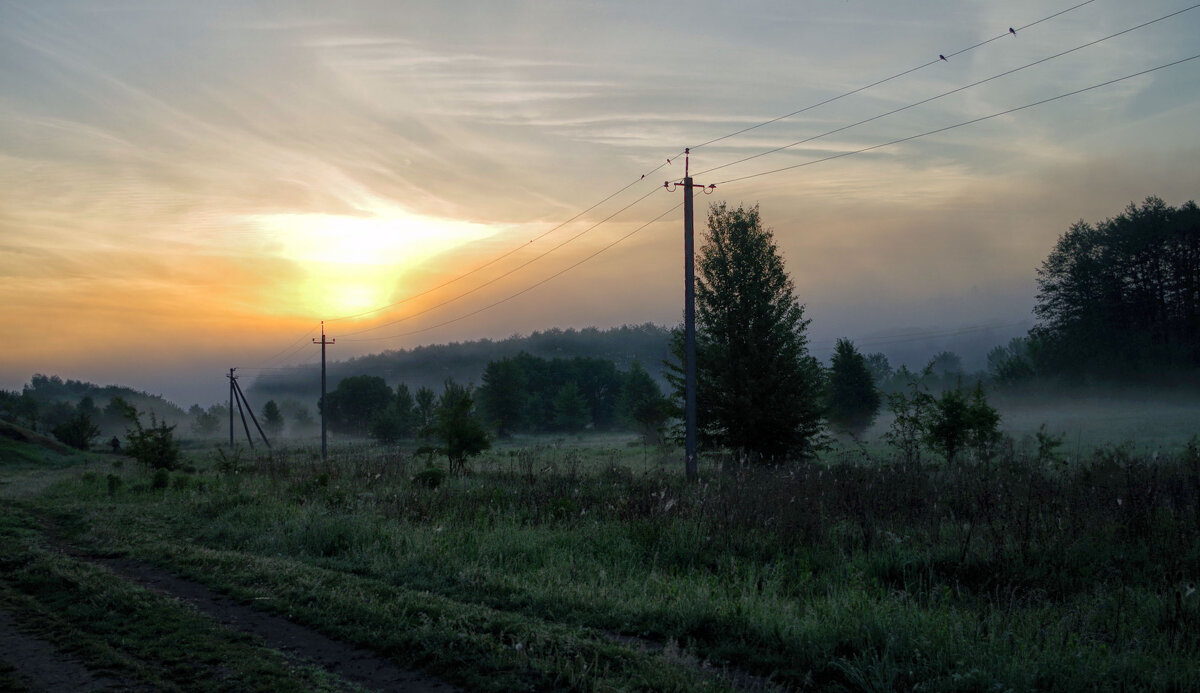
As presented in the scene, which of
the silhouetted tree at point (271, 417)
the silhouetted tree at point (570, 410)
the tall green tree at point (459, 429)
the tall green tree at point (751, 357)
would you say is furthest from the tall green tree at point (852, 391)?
the silhouetted tree at point (271, 417)

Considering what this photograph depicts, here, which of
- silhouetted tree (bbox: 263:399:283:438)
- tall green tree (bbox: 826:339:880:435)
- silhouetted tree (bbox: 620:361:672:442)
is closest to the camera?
tall green tree (bbox: 826:339:880:435)

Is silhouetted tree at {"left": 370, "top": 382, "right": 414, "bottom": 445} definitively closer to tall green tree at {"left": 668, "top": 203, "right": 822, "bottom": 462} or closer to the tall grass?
tall green tree at {"left": 668, "top": 203, "right": 822, "bottom": 462}

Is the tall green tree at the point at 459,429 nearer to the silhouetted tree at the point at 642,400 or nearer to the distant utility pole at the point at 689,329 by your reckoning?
the distant utility pole at the point at 689,329

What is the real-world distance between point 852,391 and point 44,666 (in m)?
44.9

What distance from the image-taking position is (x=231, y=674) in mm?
5527

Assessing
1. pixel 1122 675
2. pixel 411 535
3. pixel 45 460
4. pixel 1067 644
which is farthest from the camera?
pixel 45 460

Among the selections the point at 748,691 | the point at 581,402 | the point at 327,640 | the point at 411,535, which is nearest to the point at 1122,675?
the point at 748,691

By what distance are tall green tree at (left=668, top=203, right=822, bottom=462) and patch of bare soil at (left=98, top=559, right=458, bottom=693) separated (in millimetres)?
17697

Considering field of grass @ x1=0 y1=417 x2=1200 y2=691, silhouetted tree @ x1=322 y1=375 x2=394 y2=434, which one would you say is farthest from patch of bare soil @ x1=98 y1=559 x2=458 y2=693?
silhouetted tree @ x1=322 y1=375 x2=394 y2=434

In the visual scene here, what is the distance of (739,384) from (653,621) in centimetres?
1831

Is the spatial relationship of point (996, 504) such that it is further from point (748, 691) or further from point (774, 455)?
point (774, 455)

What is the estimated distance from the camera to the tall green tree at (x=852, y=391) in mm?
44844

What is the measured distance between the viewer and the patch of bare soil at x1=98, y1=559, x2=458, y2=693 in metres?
5.45

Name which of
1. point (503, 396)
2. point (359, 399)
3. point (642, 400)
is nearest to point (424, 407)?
point (503, 396)
